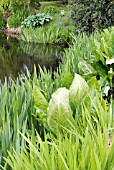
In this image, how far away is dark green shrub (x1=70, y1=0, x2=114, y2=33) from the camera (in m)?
6.67

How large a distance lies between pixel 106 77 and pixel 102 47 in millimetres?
370

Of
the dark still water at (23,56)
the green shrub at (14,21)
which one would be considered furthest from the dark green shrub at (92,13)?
the green shrub at (14,21)

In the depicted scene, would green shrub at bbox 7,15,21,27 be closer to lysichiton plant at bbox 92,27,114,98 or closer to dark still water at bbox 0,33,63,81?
dark still water at bbox 0,33,63,81

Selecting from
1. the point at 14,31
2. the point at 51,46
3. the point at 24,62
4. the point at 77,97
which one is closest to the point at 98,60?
the point at 77,97

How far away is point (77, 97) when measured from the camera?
6.11 ft

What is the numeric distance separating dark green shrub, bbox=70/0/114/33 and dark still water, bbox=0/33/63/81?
1129mm

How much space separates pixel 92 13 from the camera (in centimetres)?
704

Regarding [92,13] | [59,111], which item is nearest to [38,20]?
[92,13]

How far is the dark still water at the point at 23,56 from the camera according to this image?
6521 millimetres

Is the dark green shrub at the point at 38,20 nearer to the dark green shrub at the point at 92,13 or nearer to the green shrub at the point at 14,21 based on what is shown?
the green shrub at the point at 14,21

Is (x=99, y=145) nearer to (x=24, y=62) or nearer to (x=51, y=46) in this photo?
(x=24, y=62)

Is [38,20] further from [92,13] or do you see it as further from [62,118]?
[62,118]

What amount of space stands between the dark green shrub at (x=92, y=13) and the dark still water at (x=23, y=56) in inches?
44.4

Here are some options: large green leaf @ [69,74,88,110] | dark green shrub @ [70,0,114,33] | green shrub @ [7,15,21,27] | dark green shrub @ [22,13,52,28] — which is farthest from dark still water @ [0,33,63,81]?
large green leaf @ [69,74,88,110]
